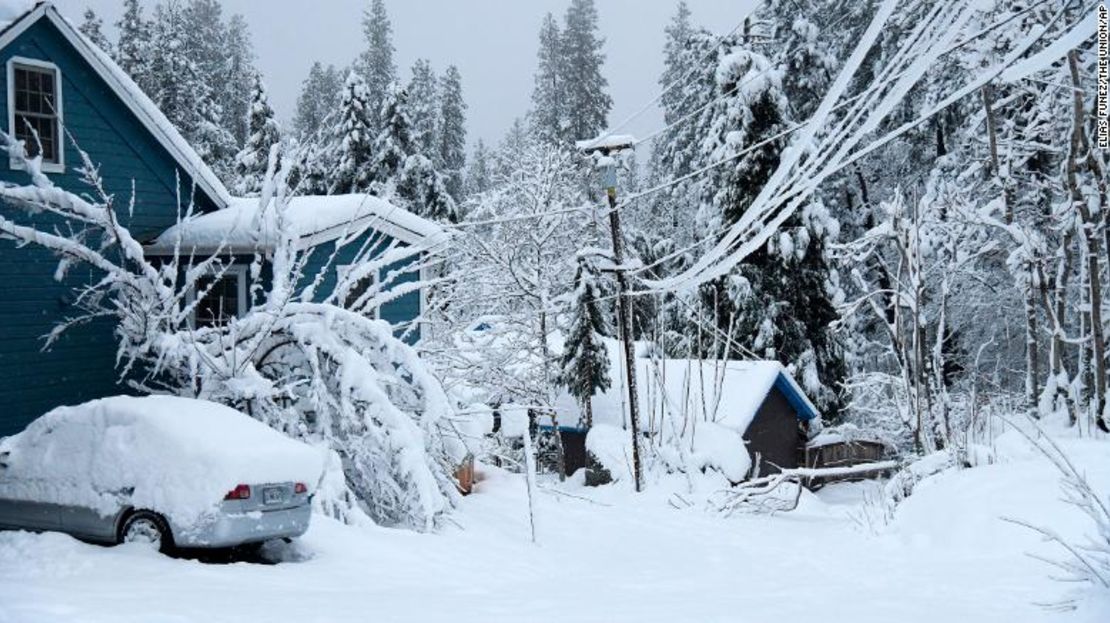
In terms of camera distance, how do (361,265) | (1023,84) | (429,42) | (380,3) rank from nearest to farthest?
(361,265), (1023,84), (380,3), (429,42)

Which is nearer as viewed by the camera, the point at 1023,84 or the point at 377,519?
the point at 377,519

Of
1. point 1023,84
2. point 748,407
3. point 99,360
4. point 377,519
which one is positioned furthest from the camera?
point 748,407

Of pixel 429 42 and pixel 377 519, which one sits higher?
pixel 429 42

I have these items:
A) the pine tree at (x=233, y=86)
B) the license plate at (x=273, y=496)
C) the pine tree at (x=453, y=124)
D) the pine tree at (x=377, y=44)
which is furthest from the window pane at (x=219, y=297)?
the pine tree at (x=377, y=44)

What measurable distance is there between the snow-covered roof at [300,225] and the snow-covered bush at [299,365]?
6.98 feet

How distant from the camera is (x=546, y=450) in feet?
82.3

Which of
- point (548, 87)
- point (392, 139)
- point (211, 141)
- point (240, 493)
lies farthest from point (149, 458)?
point (548, 87)

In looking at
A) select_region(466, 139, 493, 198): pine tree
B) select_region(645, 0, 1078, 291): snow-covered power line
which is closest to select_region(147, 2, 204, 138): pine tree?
select_region(466, 139, 493, 198): pine tree

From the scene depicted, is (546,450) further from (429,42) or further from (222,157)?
(429,42)

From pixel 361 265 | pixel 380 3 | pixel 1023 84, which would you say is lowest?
pixel 361 265

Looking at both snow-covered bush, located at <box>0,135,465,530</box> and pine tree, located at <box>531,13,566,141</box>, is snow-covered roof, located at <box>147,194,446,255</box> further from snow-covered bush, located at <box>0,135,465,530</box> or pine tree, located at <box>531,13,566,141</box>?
pine tree, located at <box>531,13,566,141</box>

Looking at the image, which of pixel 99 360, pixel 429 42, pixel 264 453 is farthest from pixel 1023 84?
pixel 429 42

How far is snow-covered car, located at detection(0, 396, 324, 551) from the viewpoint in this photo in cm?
803

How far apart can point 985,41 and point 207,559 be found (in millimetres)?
13504
